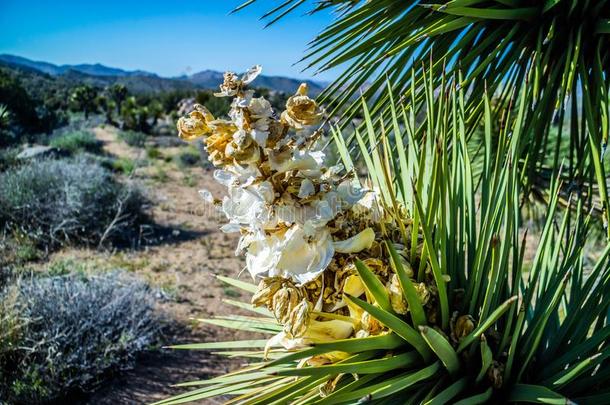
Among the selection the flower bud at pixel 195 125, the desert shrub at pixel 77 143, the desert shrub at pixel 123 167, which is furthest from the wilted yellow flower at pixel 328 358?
the desert shrub at pixel 77 143

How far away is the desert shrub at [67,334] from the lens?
12.4 ft

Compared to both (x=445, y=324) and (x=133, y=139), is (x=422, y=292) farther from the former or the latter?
(x=133, y=139)

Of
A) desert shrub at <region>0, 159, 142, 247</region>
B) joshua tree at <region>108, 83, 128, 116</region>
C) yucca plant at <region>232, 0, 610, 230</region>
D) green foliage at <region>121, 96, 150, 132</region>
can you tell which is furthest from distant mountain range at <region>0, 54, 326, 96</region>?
yucca plant at <region>232, 0, 610, 230</region>

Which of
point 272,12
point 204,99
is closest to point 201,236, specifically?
point 272,12

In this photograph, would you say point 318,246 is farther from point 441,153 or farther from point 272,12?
point 272,12

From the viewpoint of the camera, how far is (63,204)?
7.79m

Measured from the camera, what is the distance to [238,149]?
32.4 inches

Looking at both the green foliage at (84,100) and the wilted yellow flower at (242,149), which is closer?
the wilted yellow flower at (242,149)

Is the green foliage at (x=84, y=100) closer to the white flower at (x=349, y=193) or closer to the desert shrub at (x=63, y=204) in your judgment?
the desert shrub at (x=63, y=204)

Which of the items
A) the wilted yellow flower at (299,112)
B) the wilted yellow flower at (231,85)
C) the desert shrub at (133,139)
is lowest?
the desert shrub at (133,139)

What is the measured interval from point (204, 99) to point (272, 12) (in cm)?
2309

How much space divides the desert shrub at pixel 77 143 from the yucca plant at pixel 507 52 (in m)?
13.5

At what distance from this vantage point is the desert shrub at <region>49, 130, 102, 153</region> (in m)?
14.0

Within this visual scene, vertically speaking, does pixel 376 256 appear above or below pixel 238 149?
below
